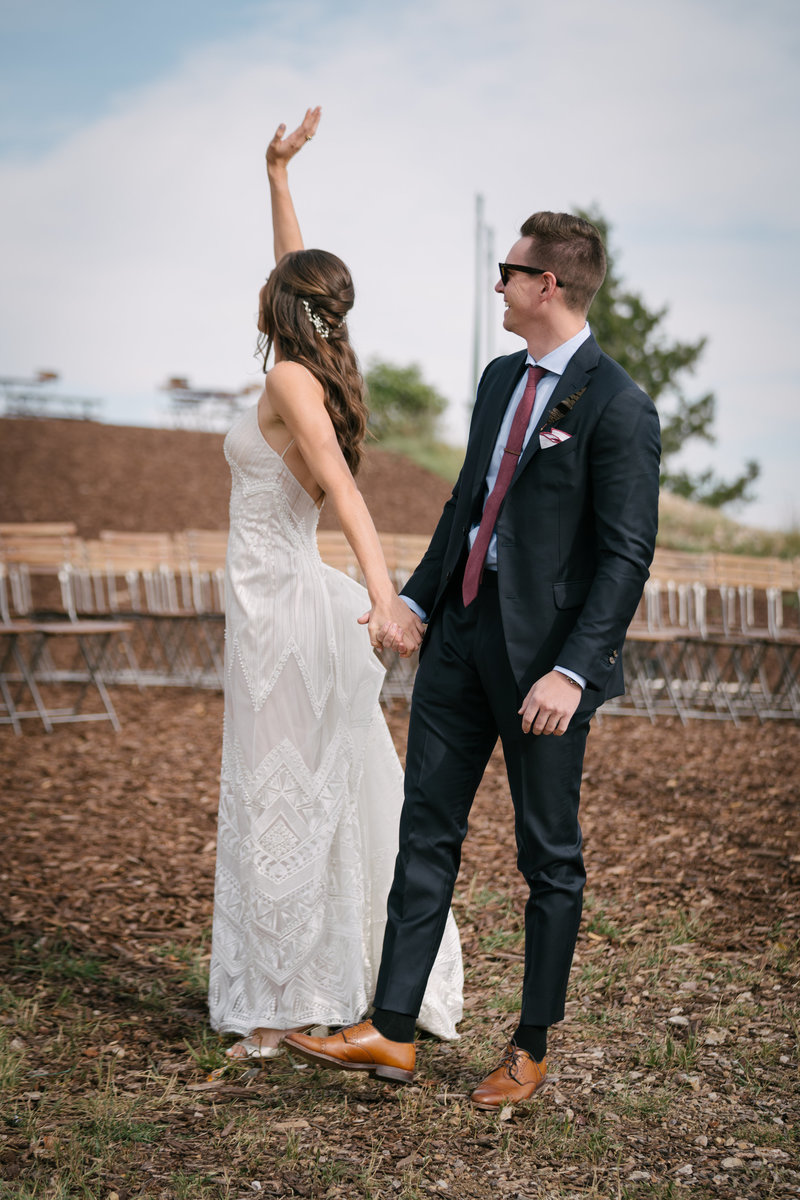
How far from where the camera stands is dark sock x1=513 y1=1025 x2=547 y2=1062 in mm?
2646

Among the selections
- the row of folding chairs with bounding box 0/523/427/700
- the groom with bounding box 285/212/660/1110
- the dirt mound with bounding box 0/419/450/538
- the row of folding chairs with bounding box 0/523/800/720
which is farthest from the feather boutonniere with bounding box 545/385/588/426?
the dirt mound with bounding box 0/419/450/538

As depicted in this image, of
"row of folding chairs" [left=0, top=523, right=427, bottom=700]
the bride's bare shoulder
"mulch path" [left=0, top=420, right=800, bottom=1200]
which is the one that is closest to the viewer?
"mulch path" [left=0, top=420, right=800, bottom=1200]

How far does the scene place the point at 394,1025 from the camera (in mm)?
2639

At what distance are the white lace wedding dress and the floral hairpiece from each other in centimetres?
28

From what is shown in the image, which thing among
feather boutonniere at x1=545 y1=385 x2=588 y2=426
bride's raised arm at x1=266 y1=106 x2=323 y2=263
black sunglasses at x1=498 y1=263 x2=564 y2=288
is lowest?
feather boutonniere at x1=545 y1=385 x2=588 y2=426

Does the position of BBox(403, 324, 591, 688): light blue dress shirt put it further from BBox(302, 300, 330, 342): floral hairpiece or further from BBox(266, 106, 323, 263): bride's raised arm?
BBox(266, 106, 323, 263): bride's raised arm

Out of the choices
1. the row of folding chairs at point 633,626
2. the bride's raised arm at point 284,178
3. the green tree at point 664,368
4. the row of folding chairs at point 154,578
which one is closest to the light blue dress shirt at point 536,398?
the bride's raised arm at point 284,178

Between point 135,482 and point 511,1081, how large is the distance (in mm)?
18722

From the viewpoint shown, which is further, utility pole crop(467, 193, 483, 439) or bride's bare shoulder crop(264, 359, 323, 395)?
utility pole crop(467, 193, 483, 439)

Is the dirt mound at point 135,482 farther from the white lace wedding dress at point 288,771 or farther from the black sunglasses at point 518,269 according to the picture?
the black sunglasses at point 518,269

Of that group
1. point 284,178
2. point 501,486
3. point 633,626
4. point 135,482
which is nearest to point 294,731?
point 501,486

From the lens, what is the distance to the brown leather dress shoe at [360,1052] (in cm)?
261

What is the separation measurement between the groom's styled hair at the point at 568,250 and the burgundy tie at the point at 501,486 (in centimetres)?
20

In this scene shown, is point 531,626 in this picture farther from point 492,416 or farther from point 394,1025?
point 394,1025
